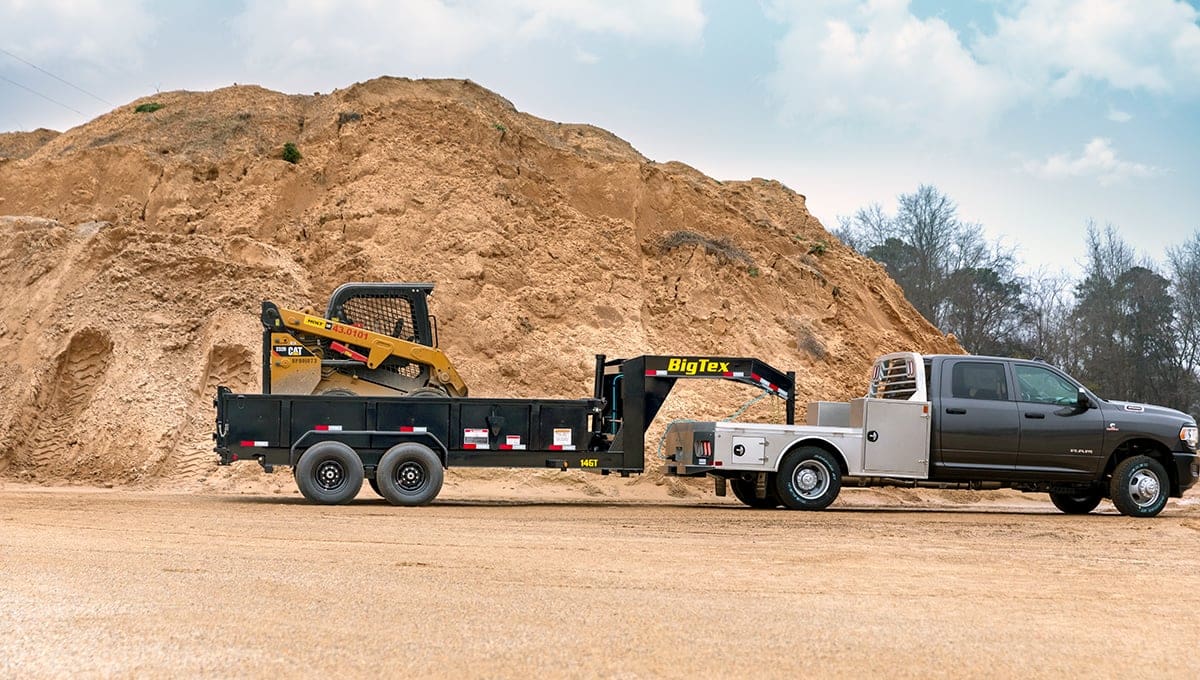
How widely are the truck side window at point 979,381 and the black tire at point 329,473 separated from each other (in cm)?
830

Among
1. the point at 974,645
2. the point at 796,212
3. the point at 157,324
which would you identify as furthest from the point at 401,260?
the point at 974,645

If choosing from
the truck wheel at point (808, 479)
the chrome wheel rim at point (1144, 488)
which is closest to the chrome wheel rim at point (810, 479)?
the truck wheel at point (808, 479)

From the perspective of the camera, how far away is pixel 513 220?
27234mm

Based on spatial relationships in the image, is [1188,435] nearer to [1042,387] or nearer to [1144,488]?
[1144,488]

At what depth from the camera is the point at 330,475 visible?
1505 centimetres

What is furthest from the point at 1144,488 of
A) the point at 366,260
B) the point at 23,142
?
the point at 23,142

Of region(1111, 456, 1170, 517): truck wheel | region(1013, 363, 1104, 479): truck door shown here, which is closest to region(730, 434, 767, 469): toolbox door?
region(1013, 363, 1104, 479): truck door

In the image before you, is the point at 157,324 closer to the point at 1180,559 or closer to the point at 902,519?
the point at 902,519

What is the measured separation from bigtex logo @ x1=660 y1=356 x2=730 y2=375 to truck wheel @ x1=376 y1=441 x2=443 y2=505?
3.63 metres

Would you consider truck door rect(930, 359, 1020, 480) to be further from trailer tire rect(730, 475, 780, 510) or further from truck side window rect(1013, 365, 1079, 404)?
trailer tire rect(730, 475, 780, 510)

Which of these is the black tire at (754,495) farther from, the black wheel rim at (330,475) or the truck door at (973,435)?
the black wheel rim at (330,475)

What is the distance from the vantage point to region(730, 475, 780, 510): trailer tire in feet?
50.8

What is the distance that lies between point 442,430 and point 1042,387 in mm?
8412

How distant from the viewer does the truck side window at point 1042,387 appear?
15.3 m
